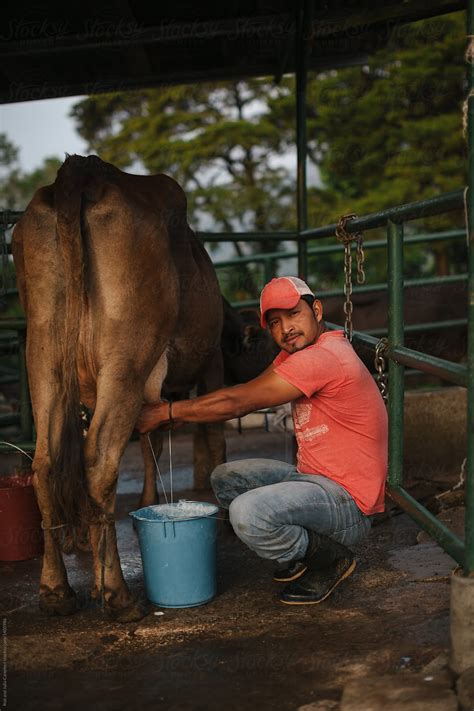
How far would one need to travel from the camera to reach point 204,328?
483cm

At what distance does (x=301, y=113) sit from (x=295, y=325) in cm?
286

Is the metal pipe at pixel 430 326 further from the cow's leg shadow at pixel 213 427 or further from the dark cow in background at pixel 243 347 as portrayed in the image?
the cow's leg shadow at pixel 213 427

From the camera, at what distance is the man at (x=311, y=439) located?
3479 mm

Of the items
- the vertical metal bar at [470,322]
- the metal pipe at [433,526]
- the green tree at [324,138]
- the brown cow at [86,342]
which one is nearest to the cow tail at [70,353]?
the brown cow at [86,342]

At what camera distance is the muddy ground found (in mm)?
2906

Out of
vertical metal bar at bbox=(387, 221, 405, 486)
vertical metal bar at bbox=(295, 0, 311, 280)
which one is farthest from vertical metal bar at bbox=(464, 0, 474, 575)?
vertical metal bar at bbox=(295, 0, 311, 280)

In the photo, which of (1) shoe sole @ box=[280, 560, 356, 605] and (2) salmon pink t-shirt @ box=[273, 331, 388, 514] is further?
(1) shoe sole @ box=[280, 560, 356, 605]

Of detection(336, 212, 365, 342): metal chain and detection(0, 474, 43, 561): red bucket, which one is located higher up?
detection(336, 212, 365, 342): metal chain

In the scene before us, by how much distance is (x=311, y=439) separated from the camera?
3715mm

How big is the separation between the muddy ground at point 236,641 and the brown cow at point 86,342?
0.22m

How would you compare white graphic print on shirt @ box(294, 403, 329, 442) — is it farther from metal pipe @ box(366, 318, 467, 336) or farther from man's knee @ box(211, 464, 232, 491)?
metal pipe @ box(366, 318, 467, 336)

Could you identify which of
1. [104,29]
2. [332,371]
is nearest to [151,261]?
[332,371]

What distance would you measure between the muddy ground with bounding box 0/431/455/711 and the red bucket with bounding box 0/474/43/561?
0.72 feet

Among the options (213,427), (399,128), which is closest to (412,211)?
(213,427)
